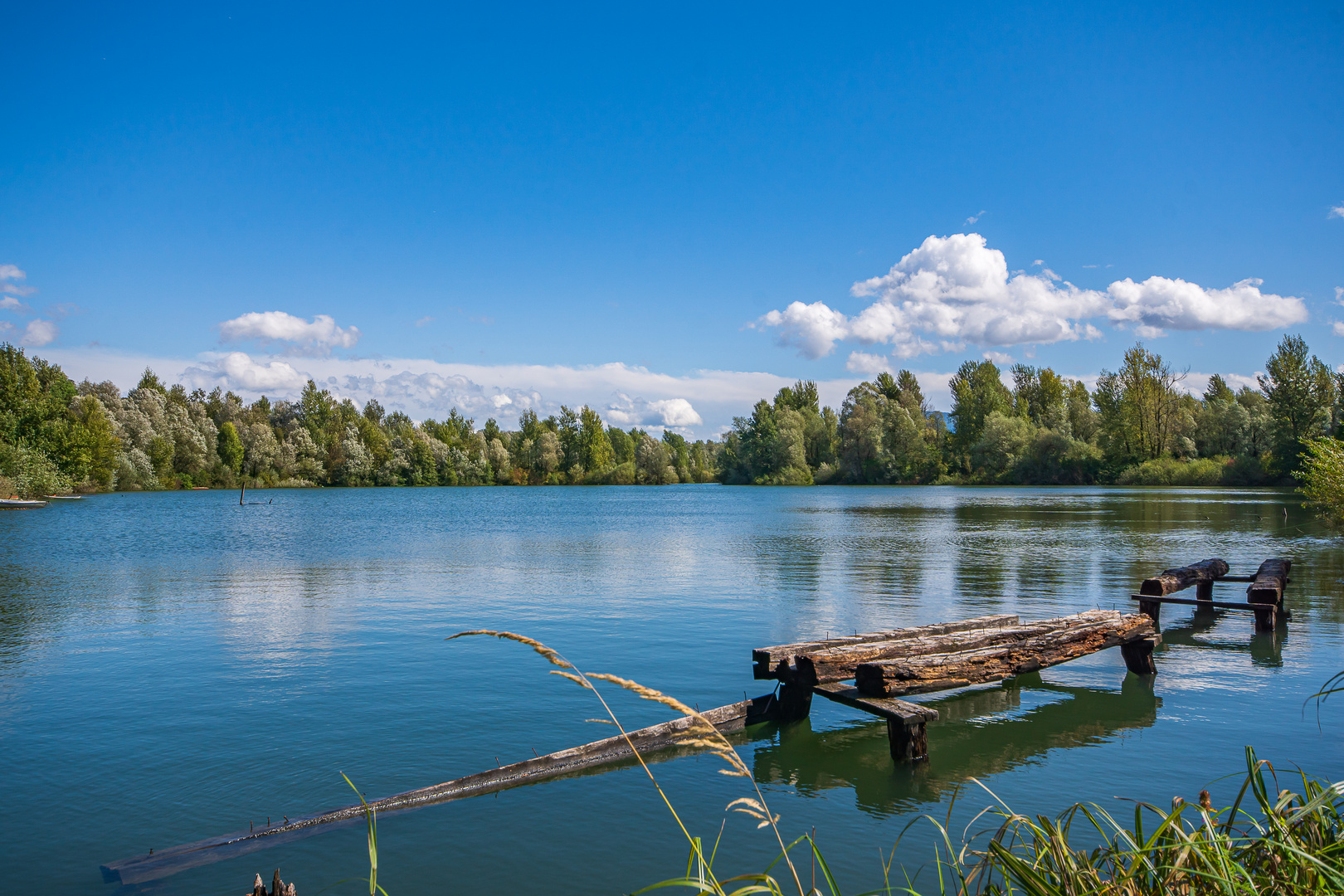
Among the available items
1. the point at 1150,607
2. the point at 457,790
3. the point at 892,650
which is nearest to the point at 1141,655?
the point at 1150,607

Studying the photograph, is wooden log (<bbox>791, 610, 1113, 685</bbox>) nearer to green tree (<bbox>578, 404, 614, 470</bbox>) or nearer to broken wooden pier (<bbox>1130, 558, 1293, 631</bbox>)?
broken wooden pier (<bbox>1130, 558, 1293, 631</bbox>)

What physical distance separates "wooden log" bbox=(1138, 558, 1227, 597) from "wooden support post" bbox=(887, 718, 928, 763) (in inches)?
335

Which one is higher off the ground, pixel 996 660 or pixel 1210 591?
pixel 996 660

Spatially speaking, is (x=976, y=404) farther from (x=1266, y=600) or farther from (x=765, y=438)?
A: (x=1266, y=600)

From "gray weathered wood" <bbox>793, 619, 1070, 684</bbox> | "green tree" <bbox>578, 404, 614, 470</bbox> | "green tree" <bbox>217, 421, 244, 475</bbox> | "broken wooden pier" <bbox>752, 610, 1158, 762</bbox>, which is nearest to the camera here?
"broken wooden pier" <bbox>752, 610, 1158, 762</bbox>

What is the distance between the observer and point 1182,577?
48.8 ft

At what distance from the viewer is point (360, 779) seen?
7.21 meters

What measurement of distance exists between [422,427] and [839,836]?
129 meters

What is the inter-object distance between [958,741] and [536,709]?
4.91 meters

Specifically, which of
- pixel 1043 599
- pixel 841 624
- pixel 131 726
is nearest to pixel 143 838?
pixel 131 726

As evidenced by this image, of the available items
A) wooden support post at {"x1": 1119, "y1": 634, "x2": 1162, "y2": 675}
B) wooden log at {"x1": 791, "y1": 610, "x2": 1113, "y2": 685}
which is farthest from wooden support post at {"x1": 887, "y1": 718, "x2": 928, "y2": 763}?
wooden support post at {"x1": 1119, "y1": 634, "x2": 1162, "y2": 675}

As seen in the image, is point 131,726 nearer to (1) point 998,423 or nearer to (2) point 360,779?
(2) point 360,779

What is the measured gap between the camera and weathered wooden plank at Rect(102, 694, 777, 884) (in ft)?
18.2

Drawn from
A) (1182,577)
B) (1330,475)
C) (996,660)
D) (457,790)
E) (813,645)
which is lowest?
(457,790)
